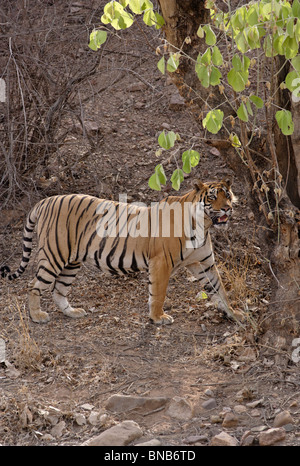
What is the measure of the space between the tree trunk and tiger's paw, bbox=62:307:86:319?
1.95 meters

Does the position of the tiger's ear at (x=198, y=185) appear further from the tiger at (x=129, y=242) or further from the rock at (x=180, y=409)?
the rock at (x=180, y=409)

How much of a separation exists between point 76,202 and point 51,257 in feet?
1.90

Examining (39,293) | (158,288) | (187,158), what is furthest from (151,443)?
(39,293)

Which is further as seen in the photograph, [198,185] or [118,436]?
[198,185]

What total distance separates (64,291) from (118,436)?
2.48 m

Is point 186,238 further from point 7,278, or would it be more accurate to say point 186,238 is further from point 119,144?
point 119,144

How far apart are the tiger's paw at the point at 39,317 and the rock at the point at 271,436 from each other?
2.75 m

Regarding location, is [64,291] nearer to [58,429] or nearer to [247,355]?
[247,355]

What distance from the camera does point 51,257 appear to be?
6.14 meters

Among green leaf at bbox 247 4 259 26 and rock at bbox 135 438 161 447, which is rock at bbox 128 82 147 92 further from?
rock at bbox 135 438 161 447

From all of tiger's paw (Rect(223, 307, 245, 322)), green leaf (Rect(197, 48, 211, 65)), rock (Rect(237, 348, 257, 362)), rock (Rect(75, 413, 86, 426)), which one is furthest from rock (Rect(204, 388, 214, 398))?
green leaf (Rect(197, 48, 211, 65))

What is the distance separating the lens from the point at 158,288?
5902mm

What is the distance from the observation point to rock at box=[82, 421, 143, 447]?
3.98 metres

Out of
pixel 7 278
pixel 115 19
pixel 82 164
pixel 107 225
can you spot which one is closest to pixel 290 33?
pixel 115 19
